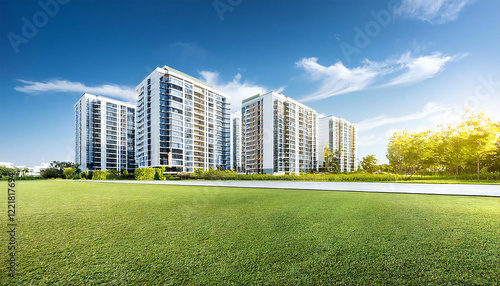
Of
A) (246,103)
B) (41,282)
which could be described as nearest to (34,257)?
(41,282)

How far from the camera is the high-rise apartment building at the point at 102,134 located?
189ft

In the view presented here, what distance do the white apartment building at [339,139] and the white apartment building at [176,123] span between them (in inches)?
1756

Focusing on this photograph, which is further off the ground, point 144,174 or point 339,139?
point 339,139

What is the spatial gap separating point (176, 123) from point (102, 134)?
30.0 meters

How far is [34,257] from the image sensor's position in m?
2.53

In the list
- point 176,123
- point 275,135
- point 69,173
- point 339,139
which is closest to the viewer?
point 69,173

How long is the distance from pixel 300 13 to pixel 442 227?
15595mm

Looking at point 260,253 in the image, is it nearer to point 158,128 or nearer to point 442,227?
point 442,227

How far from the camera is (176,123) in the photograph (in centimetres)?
4553

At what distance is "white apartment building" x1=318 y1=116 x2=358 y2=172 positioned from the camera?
3076 inches

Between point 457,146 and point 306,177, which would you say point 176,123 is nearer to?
point 306,177

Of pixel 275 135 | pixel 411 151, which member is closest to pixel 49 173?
pixel 275 135

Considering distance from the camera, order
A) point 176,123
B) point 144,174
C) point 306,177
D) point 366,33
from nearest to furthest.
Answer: point 366,33 → point 306,177 → point 144,174 → point 176,123

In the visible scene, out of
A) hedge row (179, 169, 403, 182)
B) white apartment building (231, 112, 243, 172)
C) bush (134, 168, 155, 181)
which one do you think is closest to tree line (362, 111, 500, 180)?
hedge row (179, 169, 403, 182)
